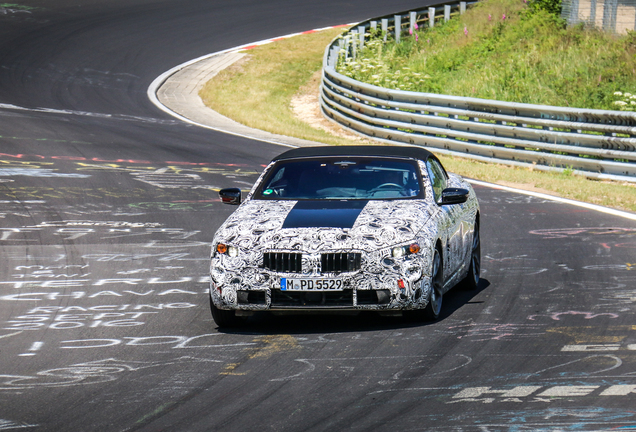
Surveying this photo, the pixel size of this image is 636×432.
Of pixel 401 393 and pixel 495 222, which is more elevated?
pixel 401 393

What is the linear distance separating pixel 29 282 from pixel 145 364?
11.6ft

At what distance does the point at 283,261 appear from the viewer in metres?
7.95

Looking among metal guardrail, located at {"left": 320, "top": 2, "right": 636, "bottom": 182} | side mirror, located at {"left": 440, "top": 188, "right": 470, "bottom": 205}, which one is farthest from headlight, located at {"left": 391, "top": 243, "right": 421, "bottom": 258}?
metal guardrail, located at {"left": 320, "top": 2, "right": 636, "bottom": 182}

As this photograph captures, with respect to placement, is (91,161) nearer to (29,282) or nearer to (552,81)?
(29,282)

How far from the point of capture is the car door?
29.1ft

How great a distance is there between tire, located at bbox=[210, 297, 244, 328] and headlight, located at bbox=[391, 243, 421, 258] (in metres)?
1.44

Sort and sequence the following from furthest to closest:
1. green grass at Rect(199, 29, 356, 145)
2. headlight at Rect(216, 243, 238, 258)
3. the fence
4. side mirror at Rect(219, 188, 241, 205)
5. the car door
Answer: green grass at Rect(199, 29, 356, 145), the fence, side mirror at Rect(219, 188, 241, 205), the car door, headlight at Rect(216, 243, 238, 258)

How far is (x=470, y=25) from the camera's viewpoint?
32812 mm

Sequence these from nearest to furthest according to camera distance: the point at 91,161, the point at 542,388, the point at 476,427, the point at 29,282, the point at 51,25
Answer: the point at 476,427 → the point at 542,388 → the point at 29,282 → the point at 91,161 → the point at 51,25

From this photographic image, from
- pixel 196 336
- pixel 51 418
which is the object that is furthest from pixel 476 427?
pixel 196 336

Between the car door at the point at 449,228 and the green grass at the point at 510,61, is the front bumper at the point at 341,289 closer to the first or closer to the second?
the car door at the point at 449,228

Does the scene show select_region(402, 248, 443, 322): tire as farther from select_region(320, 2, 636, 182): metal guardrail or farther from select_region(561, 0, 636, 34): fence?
→ select_region(561, 0, 636, 34): fence

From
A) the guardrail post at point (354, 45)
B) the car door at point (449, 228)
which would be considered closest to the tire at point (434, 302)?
the car door at point (449, 228)

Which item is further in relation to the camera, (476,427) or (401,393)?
(401,393)
